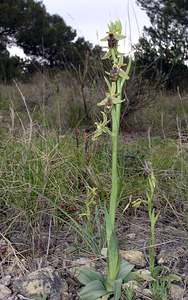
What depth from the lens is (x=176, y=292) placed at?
182cm

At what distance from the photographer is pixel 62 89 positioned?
22.0 feet

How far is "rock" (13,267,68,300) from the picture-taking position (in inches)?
71.0

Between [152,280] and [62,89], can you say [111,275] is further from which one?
[62,89]

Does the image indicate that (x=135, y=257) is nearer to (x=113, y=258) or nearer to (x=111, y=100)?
(x=113, y=258)

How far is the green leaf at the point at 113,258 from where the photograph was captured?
168 centimetres

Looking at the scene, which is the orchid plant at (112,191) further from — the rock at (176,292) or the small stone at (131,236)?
the small stone at (131,236)

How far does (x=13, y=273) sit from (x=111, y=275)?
449mm

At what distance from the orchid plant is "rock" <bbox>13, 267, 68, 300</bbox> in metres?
0.09

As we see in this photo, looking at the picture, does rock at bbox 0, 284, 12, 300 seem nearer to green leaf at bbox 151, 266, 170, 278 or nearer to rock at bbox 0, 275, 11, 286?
rock at bbox 0, 275, 11, 286

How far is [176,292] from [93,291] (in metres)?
0.32

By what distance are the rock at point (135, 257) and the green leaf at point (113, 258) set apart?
0.91 feet

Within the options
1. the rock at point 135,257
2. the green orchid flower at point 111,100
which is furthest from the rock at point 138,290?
the green orchid flower at point 111,100

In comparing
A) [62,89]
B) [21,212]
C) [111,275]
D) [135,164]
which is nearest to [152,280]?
[111,275]

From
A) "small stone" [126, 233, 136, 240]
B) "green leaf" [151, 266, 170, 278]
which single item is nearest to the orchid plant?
"green leaf" [151, 266, 170, 278]
